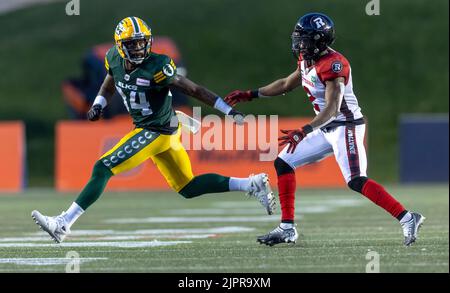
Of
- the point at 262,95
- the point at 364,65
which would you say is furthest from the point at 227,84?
the point at 262,95

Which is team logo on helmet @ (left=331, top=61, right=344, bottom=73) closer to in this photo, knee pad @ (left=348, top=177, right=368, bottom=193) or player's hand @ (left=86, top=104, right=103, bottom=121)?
knee pad @ (left=348, top=177, right=368, bottom=193)

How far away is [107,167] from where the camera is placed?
6922 millimetres

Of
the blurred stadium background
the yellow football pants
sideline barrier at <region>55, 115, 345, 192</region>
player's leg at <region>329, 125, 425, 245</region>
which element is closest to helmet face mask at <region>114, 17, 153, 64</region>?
the yellow football pants

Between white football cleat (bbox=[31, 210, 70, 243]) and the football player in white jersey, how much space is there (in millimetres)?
1364

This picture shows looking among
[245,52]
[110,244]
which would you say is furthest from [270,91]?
[245,52]

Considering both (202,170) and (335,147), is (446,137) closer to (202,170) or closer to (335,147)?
(202,170)

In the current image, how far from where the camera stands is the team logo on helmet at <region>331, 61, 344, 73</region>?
22.3 ft

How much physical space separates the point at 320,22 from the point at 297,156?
95 cm

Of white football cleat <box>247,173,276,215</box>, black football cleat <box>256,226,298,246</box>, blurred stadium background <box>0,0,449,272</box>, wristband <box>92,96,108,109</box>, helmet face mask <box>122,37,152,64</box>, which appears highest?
helmet face mask <box>122,37,152,64</box>

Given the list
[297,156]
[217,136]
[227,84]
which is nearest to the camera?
[297,156]

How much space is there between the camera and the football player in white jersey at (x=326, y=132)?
22.2ft

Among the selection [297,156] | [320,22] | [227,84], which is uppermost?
[320,22]

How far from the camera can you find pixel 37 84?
32281mm

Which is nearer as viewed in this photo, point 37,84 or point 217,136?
point 217,136
